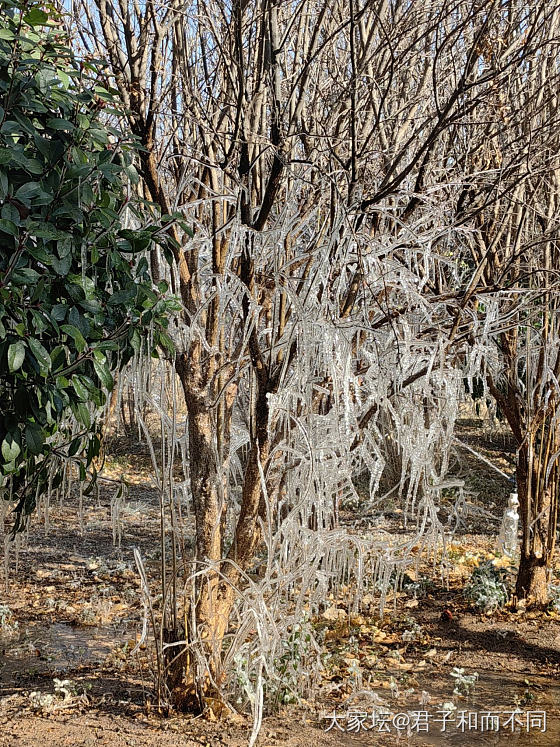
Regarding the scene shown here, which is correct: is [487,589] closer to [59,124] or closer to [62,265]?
[62,265]

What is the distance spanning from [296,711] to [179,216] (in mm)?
2234

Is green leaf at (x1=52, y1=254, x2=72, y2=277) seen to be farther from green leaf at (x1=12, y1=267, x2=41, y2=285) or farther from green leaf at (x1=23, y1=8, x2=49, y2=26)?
green leaf at (x1=23, y1=8, x2=49, y2=26)

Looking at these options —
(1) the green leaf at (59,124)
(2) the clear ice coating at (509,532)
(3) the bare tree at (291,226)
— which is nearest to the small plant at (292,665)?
(3) the bare tree at (291,226)

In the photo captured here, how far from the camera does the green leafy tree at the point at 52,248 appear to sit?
6.45ft

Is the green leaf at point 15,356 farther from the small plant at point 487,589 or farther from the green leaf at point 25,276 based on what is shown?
the small plant at point 487,589

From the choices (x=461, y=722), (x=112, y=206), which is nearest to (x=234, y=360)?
(x=112, y=206)

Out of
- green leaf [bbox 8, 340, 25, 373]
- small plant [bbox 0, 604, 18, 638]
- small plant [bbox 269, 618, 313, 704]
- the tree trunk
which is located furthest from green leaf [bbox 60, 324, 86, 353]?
the tree trunk

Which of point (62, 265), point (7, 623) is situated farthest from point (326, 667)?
point (62, 265)

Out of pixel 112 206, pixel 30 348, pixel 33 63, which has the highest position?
pixel 33 63

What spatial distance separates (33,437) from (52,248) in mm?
544

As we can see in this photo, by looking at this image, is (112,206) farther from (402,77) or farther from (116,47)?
(402,77)

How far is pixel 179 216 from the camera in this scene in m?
2.44

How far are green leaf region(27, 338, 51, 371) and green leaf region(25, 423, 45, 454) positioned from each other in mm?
233

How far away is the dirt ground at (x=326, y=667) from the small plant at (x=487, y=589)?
0.07 m
